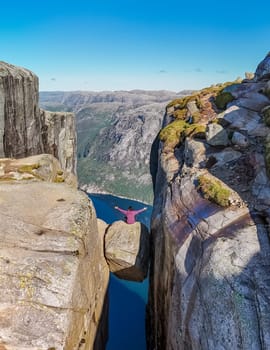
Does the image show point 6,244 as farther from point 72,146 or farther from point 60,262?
point 72,146

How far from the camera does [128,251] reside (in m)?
26.6

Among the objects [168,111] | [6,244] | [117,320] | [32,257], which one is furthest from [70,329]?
[117,320]

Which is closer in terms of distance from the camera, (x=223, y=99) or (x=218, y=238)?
(x=218, y=238)

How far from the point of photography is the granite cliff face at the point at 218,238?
12.2 meters

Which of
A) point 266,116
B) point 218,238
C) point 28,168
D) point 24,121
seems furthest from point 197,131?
point 24,121

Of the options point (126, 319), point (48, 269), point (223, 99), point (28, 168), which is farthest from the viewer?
point (126, 319)

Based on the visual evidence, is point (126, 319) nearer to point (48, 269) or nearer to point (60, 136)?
point (60, 136)

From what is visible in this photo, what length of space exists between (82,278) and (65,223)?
323 centimetres

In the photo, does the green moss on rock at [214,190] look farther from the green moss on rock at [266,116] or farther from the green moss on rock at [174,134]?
the green moss on rock at [174,134]

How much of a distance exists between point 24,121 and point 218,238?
Result: 26409 mm

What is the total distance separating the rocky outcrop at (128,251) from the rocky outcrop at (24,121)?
14304mm

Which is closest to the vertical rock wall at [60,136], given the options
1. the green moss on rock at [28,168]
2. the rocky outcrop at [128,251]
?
the green moss on rock at [28,168]

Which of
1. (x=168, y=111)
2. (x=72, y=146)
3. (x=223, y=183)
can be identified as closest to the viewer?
(x=223, y=183)

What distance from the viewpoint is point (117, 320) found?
4959cm
